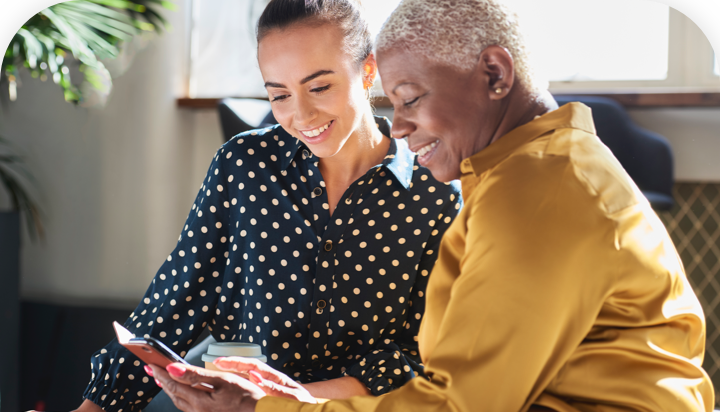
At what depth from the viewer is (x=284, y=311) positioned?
4.08 ft

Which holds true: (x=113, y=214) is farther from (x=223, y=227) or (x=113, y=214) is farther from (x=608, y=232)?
(x=608, y=232)

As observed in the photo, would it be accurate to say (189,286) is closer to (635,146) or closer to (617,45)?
(635,146)

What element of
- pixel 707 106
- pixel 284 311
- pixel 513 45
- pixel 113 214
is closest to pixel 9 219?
pixel 113 214

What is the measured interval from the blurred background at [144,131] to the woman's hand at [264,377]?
4.89 ft

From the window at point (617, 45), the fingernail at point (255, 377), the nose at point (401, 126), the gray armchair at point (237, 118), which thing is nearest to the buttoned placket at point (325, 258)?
the fingernail at point (255, 377)

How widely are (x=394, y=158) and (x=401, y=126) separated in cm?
46

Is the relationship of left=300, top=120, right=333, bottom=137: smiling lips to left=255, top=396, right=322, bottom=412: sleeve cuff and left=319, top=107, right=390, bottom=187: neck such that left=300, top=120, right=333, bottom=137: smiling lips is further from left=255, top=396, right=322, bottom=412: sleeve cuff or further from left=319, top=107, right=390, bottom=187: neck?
left=255, top=396, right=322, bottom=412: sleeve cuff

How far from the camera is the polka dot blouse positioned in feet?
4.05

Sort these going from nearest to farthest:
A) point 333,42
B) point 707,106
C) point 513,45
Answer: point 513,45 → point 333,42 → point 707,106

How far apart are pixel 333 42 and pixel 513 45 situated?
53 cm

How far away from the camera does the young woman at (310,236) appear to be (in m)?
1.21

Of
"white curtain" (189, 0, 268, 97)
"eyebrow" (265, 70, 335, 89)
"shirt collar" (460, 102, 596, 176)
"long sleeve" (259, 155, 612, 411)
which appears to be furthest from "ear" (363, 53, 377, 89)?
"white curtain" (189, 0, 268, 97)

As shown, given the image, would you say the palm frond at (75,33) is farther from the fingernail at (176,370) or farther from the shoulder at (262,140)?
the fingernail at (176,370)

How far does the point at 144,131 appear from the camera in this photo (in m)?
2.72
